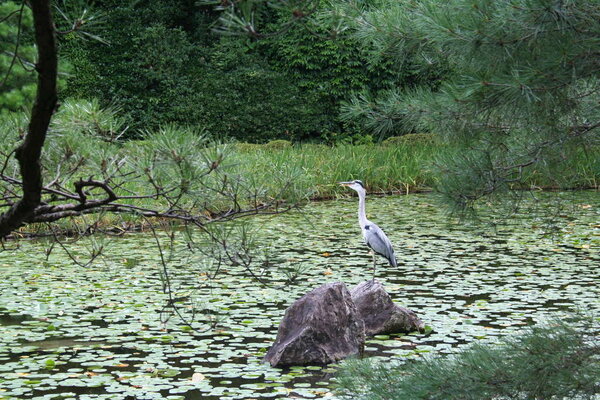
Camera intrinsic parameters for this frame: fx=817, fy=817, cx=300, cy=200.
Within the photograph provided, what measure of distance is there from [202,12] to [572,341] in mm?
16377

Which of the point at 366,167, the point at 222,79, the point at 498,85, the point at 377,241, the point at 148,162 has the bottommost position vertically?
the point at 377,241

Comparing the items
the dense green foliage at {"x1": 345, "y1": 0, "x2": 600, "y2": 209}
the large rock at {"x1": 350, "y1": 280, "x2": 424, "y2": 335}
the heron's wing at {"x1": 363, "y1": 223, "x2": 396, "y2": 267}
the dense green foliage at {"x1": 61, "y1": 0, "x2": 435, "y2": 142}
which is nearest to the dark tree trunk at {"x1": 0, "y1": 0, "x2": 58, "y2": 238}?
the dense green foliage at {"x1": 345, "y1": 0, "x2": 600, "y2": 209}

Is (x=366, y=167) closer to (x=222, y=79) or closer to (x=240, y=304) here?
(x=222, y=79)

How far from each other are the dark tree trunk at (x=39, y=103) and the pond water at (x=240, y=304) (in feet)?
2.84

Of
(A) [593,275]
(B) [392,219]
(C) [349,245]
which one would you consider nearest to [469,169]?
(A) [593,275]

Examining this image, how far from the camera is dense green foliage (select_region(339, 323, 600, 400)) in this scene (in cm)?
193

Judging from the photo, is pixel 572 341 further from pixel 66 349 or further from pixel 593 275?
pixel 593 275

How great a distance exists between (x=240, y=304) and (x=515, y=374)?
11.4 feet

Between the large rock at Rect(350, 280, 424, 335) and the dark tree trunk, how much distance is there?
132 inches

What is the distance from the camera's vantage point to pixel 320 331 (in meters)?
4.21

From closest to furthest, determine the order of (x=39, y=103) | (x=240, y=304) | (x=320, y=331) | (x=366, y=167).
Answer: (x=39, y=103) → (x=320, y=331) → (x=240, y=304) → (x=366, y=167)

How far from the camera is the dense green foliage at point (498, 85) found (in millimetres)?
2387

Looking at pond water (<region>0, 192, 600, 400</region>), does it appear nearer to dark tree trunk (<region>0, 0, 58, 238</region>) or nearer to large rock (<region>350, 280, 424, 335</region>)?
large rock (<region>350, 280, 424, 335</region>)

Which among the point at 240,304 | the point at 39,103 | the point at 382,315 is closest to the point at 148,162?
the point at 39,103
